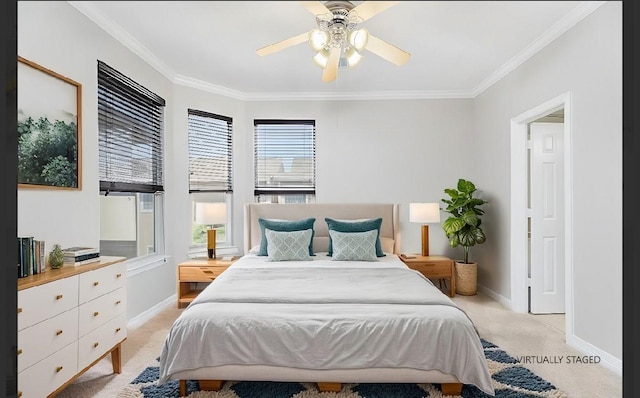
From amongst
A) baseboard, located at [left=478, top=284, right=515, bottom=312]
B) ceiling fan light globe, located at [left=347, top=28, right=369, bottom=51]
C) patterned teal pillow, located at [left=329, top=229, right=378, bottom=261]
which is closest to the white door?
baseboard, located at [left=478, top=284, right=515, bottom=312]

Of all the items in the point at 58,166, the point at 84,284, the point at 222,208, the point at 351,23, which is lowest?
the point at 84,284

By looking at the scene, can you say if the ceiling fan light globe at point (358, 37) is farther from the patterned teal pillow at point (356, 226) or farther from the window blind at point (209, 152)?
the window blind at point (209, 152)

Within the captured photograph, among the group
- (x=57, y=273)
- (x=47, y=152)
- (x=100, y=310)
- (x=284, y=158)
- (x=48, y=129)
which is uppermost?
(x=284, y=158)

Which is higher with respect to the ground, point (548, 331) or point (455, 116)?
point (455, 116)

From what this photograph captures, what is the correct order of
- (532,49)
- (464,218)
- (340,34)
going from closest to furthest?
1. (340,34)
2. (532,49)
3. (464,218)

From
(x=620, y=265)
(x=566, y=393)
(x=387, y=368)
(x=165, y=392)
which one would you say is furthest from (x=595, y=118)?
(x=165, y=392)

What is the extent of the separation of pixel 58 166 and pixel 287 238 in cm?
192

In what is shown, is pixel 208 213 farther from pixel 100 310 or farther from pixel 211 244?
pixel 100 310

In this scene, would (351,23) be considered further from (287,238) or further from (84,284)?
(287,238)

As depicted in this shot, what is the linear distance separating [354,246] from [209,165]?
78.6 inches

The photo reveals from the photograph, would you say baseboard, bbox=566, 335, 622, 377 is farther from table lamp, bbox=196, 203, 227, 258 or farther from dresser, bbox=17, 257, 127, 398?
table lamp, bbox=196, 203, 227, 258

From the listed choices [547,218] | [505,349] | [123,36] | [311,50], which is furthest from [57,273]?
[547,218]

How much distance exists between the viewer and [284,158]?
15.6ft

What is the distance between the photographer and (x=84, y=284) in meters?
2.02
